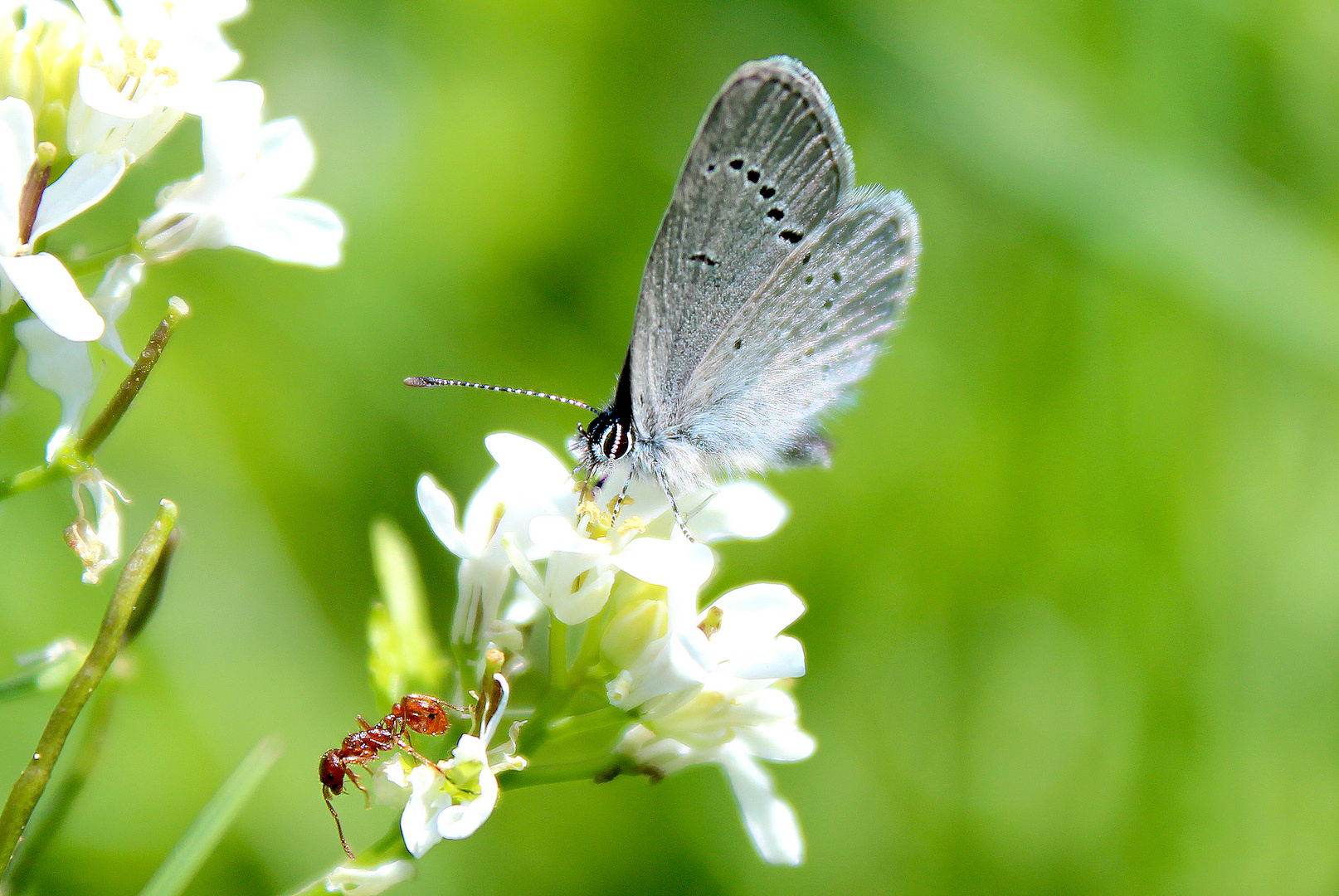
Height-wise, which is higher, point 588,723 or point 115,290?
point 115,290

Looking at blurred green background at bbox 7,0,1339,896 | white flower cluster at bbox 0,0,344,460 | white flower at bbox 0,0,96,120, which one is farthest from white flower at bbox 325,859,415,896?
blurred green background at bbox 7,0,1339,896

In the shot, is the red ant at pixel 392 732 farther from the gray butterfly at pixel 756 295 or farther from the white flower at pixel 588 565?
the gray butterfly at pixel 756 295

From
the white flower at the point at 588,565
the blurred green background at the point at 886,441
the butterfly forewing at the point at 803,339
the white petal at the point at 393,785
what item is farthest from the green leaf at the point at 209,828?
the blurred green background at the point at 886,441

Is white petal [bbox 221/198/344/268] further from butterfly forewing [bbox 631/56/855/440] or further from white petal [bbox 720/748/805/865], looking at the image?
white petal [bbox 720/748/805/865]

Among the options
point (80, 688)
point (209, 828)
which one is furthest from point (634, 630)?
point (80, 688)

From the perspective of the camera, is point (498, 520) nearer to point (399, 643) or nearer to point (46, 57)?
point (399, 643)

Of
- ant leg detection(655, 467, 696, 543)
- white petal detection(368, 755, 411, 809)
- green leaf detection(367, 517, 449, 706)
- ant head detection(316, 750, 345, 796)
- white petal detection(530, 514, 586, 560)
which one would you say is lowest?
ant head detection(316, 750, 345, 796)
